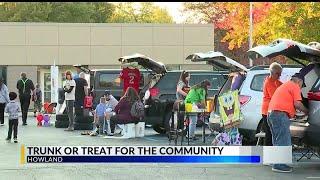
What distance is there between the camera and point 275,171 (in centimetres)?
1018

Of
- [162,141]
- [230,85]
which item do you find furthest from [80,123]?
[230,85]

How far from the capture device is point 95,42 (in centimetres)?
3528

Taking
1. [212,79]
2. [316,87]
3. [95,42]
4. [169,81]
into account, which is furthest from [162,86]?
[95,42]

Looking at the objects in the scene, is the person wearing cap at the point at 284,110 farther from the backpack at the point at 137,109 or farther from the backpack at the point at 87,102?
the backpack at the point at 87,102

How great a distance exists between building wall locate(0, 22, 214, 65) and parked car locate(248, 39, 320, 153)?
80.8 feet

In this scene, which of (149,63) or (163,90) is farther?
(149,63)

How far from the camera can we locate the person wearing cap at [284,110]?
998cm

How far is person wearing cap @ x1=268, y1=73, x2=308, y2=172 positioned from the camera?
393 inches

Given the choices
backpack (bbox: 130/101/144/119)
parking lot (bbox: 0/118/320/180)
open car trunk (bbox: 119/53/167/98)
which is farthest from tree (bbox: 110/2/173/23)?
parking lot (bbox: 0/118/320/180)

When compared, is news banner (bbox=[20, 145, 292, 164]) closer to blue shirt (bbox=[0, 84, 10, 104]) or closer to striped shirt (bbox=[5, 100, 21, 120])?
striped shirt (bbox=[5, 100, 21, 120])

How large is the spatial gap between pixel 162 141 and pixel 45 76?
20694 mm

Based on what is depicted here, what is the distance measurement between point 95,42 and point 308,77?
25.3 meters

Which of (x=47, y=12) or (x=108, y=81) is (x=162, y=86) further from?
(x=47, y=12)

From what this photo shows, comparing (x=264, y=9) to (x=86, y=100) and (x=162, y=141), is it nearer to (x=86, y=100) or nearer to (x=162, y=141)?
(x=86, y=100)
